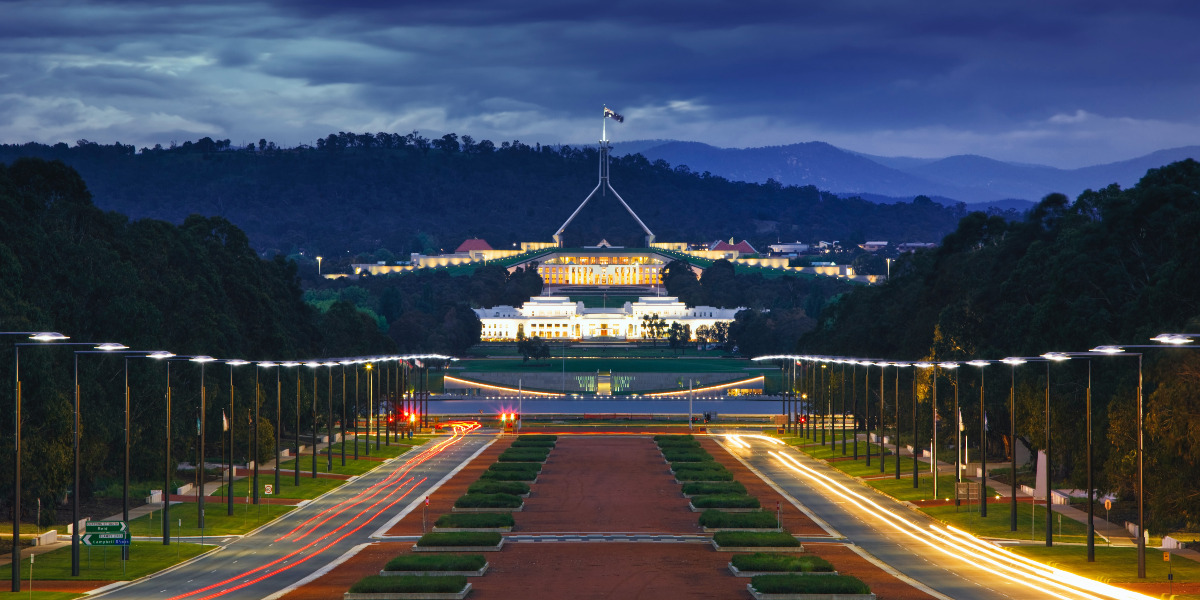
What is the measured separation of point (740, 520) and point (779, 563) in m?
12.1

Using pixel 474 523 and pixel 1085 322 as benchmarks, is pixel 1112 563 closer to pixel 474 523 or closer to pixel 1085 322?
pixel 1085 322

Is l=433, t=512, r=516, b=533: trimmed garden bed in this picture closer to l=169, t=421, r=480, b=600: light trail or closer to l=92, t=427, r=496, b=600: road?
l=92, t=427, r=496, b=600: road

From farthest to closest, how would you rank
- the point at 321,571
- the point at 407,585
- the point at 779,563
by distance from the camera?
the point at 321,571
the point at 779,563
the point at 407,585

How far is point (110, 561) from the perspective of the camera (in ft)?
175

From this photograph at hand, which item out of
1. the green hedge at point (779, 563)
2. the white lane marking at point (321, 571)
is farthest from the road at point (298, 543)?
the green hedge at point (779, 563)

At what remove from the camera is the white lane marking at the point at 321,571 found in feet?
151

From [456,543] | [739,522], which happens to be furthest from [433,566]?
[739,522]

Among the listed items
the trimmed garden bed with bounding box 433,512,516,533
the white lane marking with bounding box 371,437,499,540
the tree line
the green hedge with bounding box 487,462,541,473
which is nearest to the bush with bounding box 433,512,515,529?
the trimmed garden bed with bounding box 433,512,516,533

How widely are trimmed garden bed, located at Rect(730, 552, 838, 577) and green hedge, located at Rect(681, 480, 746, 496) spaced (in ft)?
77.5

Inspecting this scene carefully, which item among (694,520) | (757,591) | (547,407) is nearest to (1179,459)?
(757,591)

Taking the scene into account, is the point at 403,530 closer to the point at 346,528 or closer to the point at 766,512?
the point at 346,528

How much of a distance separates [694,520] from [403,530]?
1289cm

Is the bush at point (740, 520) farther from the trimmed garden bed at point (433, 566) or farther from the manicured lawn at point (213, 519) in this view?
the manicured lawn at point (213, 519)

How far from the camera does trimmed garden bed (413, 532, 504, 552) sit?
56.4 meters
